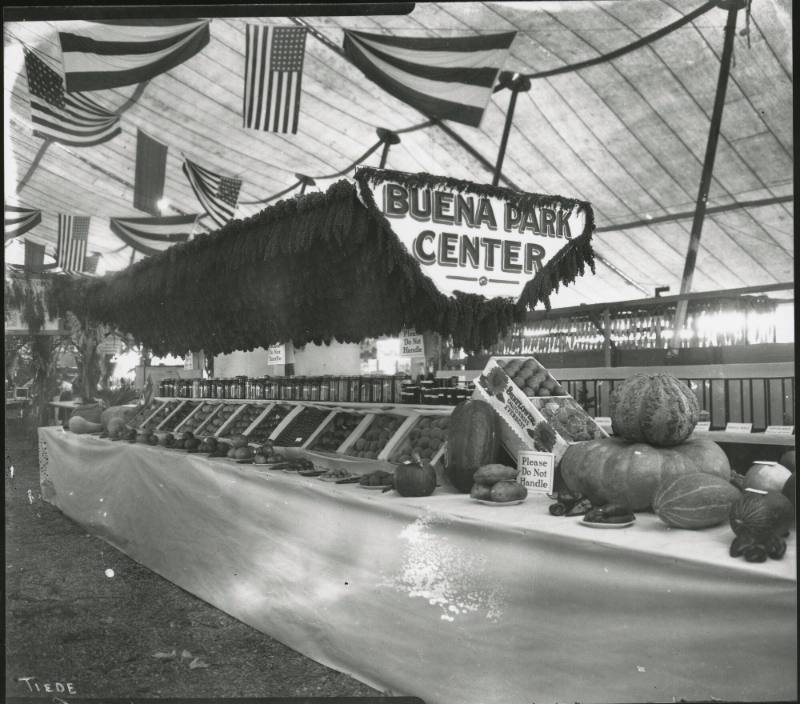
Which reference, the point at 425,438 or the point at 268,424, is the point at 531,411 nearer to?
the point at 425,438

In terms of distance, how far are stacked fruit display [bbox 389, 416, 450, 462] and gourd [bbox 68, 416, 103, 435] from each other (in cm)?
431

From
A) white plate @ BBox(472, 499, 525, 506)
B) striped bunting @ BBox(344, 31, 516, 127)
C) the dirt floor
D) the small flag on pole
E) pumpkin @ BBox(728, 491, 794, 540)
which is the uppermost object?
striped bunting @ BBox(344, 31, 516, 127)

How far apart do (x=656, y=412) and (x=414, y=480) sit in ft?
3.59

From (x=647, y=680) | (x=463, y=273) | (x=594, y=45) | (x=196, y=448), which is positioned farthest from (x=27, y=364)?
(x=594, y=45)

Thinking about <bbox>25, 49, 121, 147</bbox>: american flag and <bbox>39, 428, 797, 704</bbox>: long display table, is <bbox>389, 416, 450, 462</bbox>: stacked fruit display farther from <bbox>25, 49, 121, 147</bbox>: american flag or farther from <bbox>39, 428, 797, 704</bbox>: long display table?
<bbox>25, 49, 121, 147</bbox>: american flag

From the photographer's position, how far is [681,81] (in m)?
5.62

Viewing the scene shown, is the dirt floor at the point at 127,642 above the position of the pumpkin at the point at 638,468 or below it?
below

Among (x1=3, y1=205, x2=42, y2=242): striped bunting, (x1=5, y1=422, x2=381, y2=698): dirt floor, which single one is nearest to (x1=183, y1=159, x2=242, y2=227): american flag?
(x1=3, y1=205, x2=42, y2=242): striped bunting

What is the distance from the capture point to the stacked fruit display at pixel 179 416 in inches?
249

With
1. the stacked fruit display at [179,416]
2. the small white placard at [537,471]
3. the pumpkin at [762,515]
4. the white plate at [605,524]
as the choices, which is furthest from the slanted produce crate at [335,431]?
the pumpkin at [762,515]

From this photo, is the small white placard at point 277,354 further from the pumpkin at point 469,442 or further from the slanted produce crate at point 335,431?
the pumpkin at point 469,442

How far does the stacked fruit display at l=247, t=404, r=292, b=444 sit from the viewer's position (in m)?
5.00

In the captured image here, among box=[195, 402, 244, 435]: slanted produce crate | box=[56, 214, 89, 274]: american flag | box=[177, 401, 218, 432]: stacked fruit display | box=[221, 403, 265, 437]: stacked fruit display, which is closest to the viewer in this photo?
box=[221, 403, 265, 437]: stacked fruit display

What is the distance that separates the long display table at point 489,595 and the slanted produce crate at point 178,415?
2.32 metres
